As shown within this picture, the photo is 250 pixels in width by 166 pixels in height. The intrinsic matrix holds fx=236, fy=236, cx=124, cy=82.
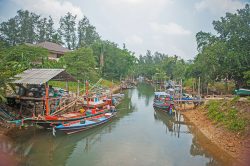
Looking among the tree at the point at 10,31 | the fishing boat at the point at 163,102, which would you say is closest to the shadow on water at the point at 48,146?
the fishing boat at the point at 163,102

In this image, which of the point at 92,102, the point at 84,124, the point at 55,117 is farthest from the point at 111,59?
the point at 55,117

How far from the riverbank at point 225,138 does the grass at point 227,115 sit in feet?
1.43

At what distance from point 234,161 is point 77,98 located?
56.3 feet

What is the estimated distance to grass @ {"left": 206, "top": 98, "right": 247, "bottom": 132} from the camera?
1970 cm

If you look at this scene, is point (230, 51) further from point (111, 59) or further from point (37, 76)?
point (111, 59)

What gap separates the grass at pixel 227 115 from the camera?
19700 mm

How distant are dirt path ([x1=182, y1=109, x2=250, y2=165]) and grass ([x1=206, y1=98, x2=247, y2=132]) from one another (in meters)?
0.55

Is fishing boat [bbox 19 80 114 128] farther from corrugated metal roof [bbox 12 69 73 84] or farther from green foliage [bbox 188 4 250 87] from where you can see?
green foliage [bbox 188 4 250 87]

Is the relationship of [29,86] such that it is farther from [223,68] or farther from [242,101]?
[223,68]

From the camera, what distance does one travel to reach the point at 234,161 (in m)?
16.6

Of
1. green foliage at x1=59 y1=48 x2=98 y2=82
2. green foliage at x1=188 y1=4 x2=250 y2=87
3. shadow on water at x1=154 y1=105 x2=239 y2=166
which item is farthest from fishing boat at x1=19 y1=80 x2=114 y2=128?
green foliage at x1=188 y1=4 x2=250 y2=87

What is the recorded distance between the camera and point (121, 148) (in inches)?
752

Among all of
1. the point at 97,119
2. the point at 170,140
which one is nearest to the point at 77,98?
the point at 97,119

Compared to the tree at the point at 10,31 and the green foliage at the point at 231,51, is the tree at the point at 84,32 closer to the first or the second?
the tree at the point at 10,31
